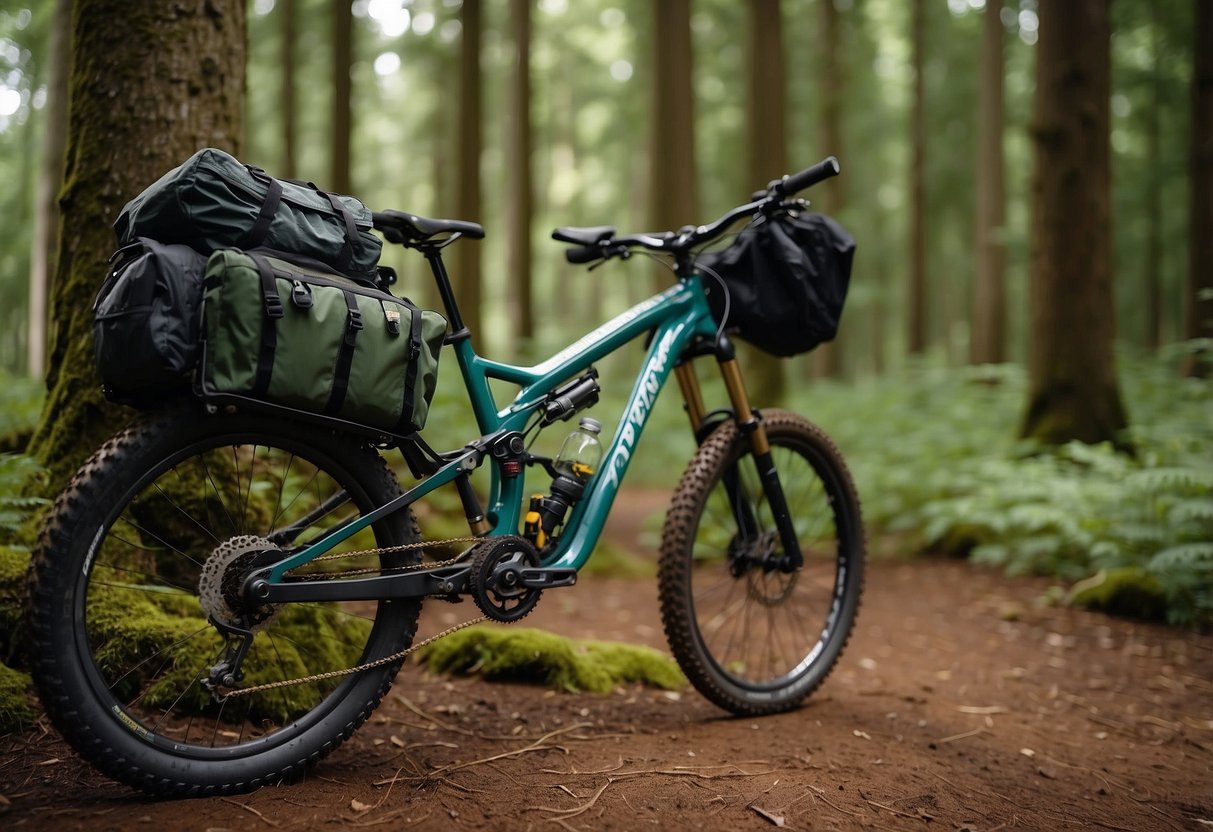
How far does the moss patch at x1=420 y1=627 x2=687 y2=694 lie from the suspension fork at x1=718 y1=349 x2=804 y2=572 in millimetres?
784

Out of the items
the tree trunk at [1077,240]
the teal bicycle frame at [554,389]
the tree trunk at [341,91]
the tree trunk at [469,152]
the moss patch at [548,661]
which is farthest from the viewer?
the tree trunk at [469,152]

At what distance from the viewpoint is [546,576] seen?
8.86 feet

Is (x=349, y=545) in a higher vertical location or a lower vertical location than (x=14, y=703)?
higher

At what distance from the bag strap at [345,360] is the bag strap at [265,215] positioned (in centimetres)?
25

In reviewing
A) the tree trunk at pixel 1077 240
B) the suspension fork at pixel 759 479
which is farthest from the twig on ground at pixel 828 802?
the tree trunk at pixel 1077 240

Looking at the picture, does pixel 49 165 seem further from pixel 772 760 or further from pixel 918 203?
pixel 918 203

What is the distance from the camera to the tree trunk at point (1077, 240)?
7.05 meters

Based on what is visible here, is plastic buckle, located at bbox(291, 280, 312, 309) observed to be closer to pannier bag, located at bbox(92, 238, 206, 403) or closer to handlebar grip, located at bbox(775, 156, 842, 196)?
pannier bag, located at bbox(92, 238, 206, 403)

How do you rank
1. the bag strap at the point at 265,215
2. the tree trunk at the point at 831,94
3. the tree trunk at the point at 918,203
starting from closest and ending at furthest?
the bag strap at the point at 265,215 → the tree trunk at the point at 831,94 → the tree trunk at the point at 918,203

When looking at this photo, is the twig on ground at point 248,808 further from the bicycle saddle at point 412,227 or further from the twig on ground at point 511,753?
the bicycle saddle at point 412,227

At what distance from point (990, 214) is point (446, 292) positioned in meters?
14.3

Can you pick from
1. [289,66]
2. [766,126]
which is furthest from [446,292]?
[289,66]

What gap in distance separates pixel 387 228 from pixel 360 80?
1922 centimetres

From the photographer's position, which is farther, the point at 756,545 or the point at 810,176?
the point at 756,545
